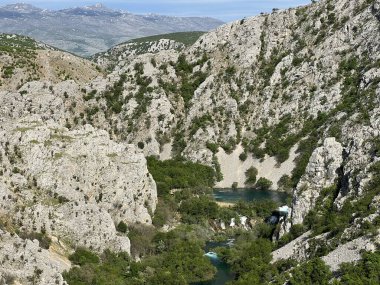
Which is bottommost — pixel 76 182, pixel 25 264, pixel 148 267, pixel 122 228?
Result: pixel 148 267

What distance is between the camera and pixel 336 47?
19025cm

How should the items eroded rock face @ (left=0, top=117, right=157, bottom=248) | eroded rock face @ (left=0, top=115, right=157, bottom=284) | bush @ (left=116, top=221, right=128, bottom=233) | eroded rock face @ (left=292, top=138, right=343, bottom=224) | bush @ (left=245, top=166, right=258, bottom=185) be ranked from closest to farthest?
1. eroded rock face @ (left=0, top=115, right=157, bottom=284)
2. eroded rock face @ (left=0, top=117, right=157, bottom=248)
3. eroded rock face @ (left=292, top=138, right=343, bottom=224)
4. bush @ (left=116, top=221, right=128, bottom=233)
5. bush @ (left=245, top=166, right=258, bottom=185)

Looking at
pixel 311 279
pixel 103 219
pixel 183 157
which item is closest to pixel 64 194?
pixel 103 219

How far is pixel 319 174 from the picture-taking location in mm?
117062

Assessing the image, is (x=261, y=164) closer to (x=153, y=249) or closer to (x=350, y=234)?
(x=153, y=249)

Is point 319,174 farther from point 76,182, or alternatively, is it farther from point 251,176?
point 251,176

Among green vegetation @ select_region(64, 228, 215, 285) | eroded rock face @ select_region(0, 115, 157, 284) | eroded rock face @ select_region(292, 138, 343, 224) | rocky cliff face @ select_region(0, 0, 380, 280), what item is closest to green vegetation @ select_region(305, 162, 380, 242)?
rocky cliff face @ select_region(0, 0, 380, 280)

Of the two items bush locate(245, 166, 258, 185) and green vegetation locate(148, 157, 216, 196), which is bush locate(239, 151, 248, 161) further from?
green vegetation locate(148, 157, 216, 196)

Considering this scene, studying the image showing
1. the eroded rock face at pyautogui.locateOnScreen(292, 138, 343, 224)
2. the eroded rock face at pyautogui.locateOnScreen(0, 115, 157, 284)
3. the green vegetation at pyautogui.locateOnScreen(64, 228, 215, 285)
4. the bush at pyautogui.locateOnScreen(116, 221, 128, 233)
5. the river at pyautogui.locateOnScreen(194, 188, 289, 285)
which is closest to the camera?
the green vegetation at pyautogui.locateOnScreen(64, 228, 215, 285)

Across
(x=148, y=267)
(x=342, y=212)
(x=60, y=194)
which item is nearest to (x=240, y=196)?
(x=342, y=212)

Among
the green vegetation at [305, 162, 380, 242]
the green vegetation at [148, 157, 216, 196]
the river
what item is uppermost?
the green vegetation at [305, 162, 380, 242]

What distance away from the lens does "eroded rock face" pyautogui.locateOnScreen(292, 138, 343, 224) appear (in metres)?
111

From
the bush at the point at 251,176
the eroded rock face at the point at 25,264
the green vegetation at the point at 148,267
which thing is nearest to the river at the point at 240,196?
the bush at the point at 251,176

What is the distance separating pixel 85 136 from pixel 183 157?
67.4 m
